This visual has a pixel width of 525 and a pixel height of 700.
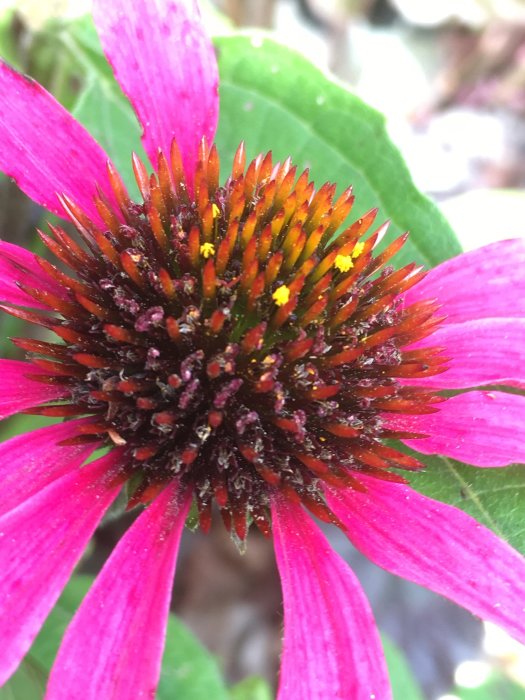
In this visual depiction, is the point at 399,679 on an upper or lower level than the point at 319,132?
lower

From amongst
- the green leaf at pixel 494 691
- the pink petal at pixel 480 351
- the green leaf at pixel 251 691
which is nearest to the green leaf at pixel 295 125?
the pink petal at pixel 480 351

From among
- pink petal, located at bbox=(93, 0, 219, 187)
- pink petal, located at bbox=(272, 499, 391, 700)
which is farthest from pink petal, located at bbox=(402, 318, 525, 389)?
pink petal, located at bbox=(93, 0, 219, 187)

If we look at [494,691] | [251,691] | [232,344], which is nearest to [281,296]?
[232,344]

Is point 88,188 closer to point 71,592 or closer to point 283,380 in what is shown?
point 283,380

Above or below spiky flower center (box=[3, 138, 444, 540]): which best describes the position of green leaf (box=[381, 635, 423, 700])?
below

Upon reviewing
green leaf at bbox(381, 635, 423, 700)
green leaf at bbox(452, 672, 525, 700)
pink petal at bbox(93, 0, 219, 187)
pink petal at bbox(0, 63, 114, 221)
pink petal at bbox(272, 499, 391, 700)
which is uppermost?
pink petal at bbox(93, 0, 219, 187)

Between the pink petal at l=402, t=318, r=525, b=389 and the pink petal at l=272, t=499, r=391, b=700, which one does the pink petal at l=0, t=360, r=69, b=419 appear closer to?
the pink petal at l=272, t=499, r=391, b=700

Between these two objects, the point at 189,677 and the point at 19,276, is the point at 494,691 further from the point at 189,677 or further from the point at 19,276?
the point at 19,276
